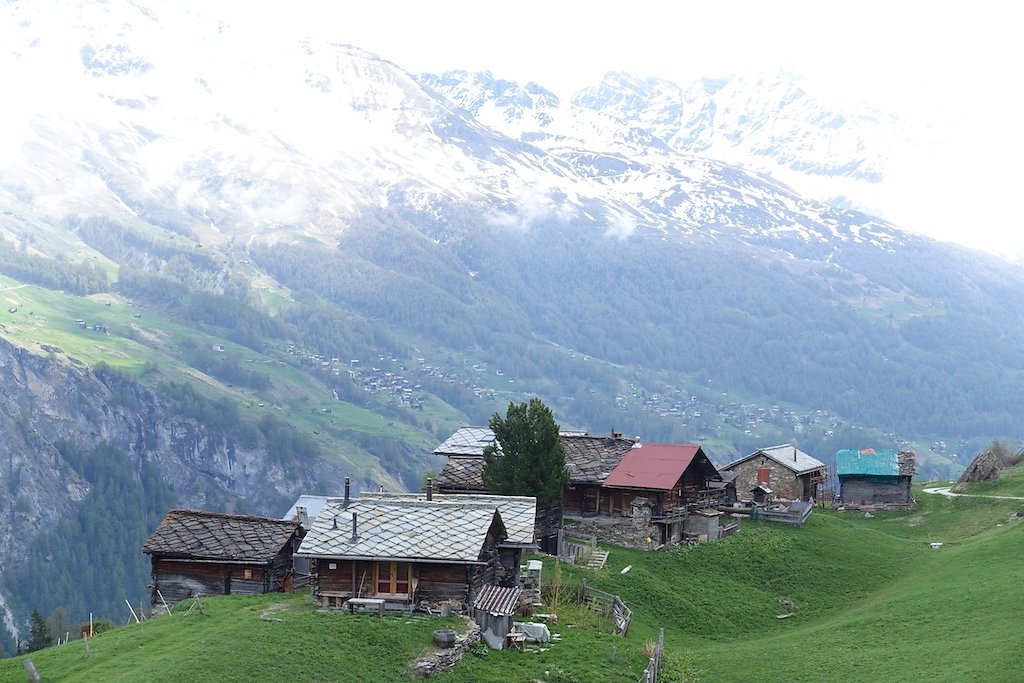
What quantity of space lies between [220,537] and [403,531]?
15.6 meters

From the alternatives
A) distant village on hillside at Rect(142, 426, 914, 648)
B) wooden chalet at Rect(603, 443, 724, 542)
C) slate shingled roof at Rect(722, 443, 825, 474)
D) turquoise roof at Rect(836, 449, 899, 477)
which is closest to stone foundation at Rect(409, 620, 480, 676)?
distant village on hillside at Rect(142, 426, 914, 648)

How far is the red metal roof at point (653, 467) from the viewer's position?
8869 centimetres

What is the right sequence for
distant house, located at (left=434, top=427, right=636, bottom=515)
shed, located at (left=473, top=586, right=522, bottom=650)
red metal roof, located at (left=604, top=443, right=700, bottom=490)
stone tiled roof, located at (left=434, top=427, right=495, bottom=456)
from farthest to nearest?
stone tiled roof, located at (left=434, top=427, right=495, bottom=456)
distant house, located at (left=434, top=427, right=636, bottom=515)
red metal roof, located at (left=604, top=443, right=700, bottom=490)
shed, located at (left=473, top=586, right=522, bottom=650)

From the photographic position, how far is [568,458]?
310 ft

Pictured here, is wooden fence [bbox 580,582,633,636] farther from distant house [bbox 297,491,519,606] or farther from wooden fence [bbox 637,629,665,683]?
distant house [bbox 297,491,519,606]

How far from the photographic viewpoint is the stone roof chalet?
9156cm

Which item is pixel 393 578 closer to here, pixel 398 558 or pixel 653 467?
pixel 398 558

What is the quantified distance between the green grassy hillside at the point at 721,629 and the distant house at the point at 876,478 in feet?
77.8

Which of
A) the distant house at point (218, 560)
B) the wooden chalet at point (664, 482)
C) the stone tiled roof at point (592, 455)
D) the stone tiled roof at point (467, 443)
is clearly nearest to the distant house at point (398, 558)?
the distant house at point (218, 560)

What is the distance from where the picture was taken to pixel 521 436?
3250 inches

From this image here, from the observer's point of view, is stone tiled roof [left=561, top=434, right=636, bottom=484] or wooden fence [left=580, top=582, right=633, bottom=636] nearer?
wooden fence [left=580, top=582, right=633, bottom=636]

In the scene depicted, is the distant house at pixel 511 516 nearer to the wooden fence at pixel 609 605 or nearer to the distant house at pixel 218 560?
the wooden fence at pixel 609 605

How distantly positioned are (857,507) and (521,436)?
4830 centimetres

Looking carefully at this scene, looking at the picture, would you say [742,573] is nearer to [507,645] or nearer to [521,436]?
[521,436]
